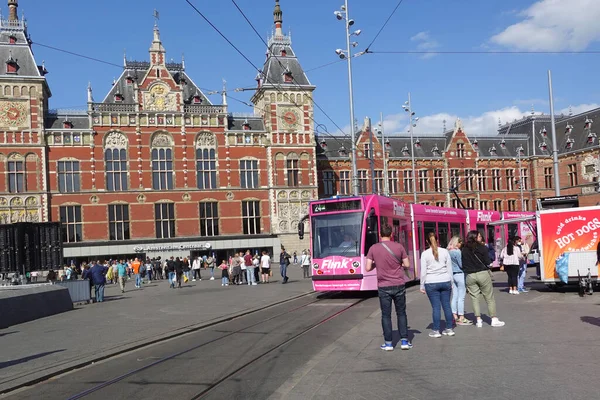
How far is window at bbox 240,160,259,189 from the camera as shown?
50844 millimetres

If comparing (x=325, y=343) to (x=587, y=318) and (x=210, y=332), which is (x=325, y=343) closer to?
(x=210, y=332)

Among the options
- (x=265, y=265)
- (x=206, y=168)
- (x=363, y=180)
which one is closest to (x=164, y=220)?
(x=206, y=168)

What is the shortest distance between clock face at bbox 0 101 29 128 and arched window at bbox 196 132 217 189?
12831 mm

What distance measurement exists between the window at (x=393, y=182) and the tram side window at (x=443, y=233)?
110ft


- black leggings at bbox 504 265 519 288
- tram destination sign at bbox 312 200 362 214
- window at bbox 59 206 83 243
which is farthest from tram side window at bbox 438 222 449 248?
window at bbox 59 206 83 243

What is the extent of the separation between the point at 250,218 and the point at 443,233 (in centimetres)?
2750

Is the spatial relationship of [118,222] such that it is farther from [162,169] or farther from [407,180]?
[407,180]

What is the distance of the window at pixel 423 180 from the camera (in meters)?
60.0

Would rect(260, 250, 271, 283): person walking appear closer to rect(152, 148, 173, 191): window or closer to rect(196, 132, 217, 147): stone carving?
rect(152, 148, 173, 191): window

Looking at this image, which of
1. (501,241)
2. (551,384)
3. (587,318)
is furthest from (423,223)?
(551,384)

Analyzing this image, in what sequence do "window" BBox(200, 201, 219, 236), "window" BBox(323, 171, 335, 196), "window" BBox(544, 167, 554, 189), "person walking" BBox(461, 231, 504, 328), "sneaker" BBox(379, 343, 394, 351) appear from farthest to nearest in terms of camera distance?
"window" BBox(544, 167, 554, 189), "window" BBox(323, 171, 335, 196), "window" BBox(200, 201, 219, 236), "person walking" BBox(461, 231, 504, 328), "sneaker" BBox(379, 343, 394, 351)

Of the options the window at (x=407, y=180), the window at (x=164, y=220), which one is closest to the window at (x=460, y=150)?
the window at (x=407, y=180)

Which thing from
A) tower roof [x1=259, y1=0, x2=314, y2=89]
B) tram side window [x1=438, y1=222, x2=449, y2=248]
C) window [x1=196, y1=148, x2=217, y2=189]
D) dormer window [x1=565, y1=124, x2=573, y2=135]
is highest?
tower roof [x1=259, y1=0, x2=314, y2=89]

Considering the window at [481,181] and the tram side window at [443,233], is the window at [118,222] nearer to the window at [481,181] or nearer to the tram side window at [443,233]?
the tram side window at [443,233]
